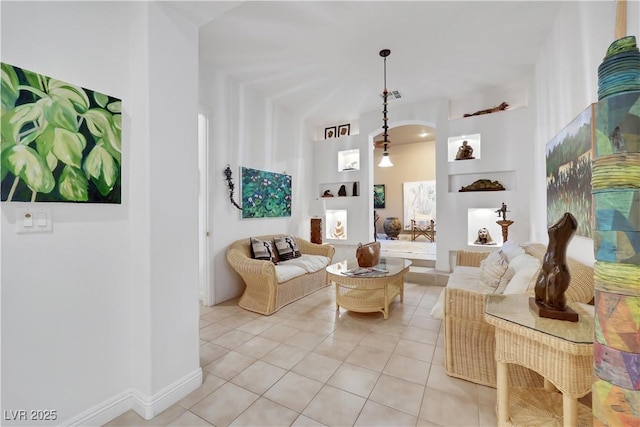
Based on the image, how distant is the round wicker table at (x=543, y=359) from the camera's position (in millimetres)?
1146

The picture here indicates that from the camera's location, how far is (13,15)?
127 cm

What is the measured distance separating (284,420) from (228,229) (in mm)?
2630

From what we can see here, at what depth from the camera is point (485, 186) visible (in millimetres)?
4176

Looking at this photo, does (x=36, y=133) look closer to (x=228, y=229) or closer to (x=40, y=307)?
(x=40, y=307)

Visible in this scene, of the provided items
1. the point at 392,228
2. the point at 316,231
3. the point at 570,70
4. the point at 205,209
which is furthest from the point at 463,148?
the point at 392,228

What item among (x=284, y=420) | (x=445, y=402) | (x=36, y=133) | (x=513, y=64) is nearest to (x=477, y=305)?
(x=445, y=402)

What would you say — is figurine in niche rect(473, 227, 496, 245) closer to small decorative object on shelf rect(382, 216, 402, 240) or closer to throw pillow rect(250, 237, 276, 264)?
throw pillow rect(250, 237, 276, 264)

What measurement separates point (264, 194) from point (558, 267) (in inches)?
146

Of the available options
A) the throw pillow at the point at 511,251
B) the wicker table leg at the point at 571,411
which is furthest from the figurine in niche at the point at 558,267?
the throw pillow at the point at 511,251

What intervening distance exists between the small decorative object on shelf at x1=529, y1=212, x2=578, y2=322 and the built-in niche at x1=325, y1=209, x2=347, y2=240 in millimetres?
4193

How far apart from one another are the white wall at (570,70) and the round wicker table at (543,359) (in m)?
1.06

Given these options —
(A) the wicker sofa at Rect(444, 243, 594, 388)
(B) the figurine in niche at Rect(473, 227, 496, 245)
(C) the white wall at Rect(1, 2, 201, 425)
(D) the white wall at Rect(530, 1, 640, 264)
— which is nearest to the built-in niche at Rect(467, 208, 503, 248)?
(B) the figurine in niche at Rect(473, 227, 496, 245)

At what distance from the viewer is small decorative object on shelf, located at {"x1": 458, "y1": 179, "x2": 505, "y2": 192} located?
13.5 ft

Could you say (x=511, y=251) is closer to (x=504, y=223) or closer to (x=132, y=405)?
(x=504, y=223)
